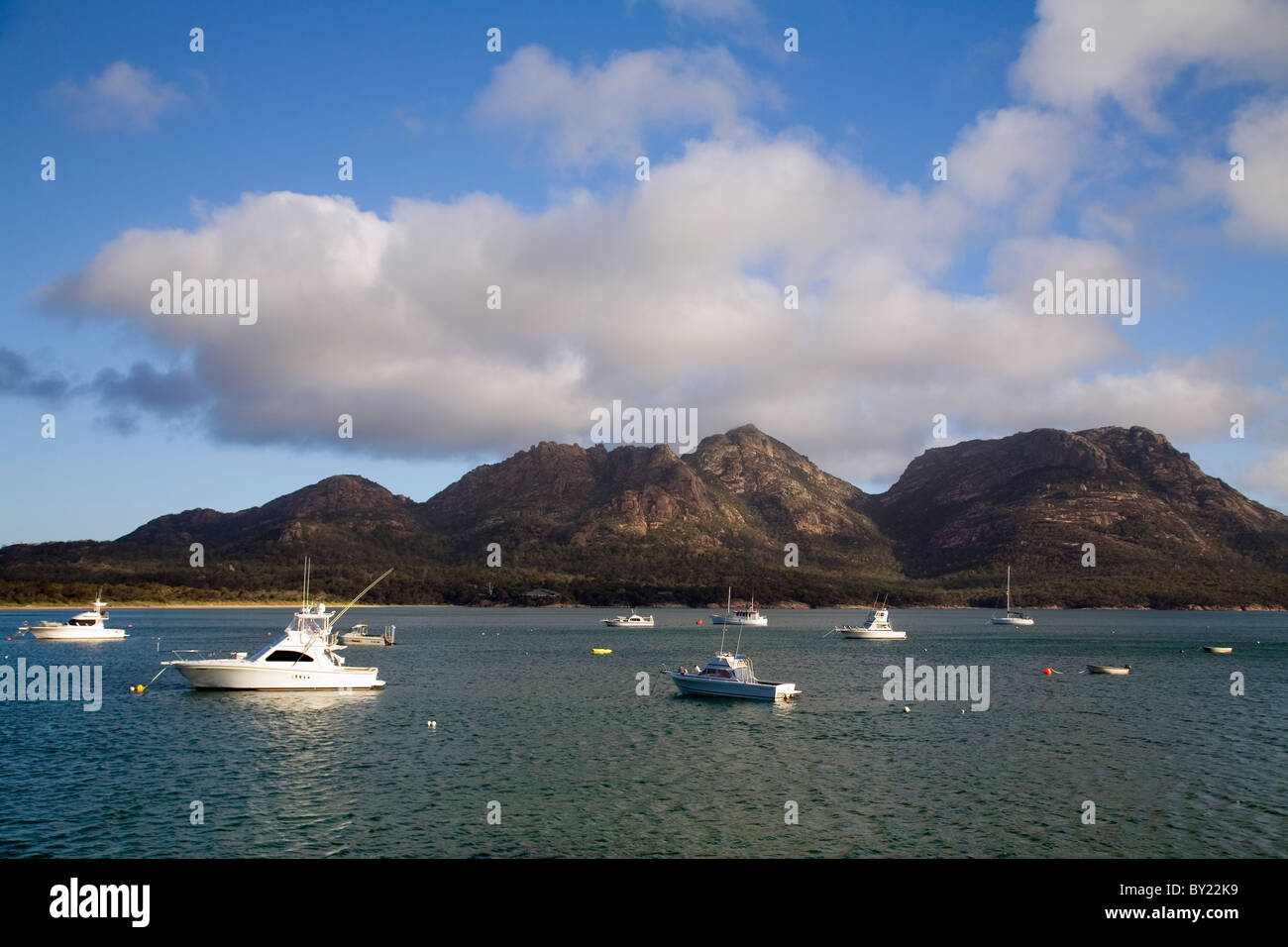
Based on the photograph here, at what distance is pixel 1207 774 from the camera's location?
133ft

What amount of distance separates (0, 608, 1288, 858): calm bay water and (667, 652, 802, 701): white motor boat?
1387 millimetres

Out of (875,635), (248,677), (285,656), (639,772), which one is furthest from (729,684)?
(875,635)

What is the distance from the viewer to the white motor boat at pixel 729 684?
211ft

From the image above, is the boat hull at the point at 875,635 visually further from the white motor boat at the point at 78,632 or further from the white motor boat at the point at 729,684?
the white motor boat at the point at 78,632

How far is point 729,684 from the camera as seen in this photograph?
6500 centimetres

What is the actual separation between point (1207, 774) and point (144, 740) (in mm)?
51163

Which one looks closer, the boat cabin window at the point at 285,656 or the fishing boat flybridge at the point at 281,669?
the fishing boat flybridge at the point at 281,669

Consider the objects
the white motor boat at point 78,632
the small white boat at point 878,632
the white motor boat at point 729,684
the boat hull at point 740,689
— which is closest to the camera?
the boat hull at point 740,689

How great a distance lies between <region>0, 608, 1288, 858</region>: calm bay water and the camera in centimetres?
2950

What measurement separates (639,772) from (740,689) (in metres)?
25.6

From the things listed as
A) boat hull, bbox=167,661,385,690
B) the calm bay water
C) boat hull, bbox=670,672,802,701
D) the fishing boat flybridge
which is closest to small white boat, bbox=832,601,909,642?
the calm bay water

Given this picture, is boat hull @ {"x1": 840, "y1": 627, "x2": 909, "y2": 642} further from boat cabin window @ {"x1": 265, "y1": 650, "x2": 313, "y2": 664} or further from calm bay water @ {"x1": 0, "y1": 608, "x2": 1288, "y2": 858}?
boat cabin window @ {"x1": 265, "y1": 650, "x2": 313, "y2": 664}

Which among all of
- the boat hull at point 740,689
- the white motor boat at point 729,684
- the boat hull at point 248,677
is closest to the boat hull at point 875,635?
the white motor boat at point 729,684
